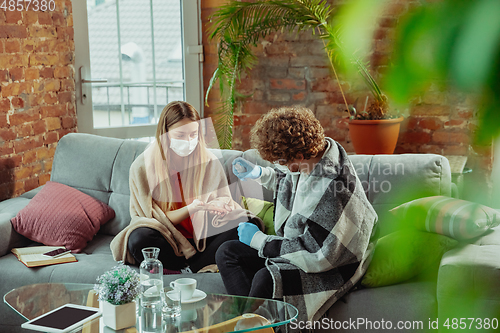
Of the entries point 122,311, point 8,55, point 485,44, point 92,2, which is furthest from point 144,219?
point 485,44

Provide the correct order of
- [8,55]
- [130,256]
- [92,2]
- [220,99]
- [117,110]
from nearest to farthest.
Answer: [130,256]
[8,55]
[92,2]
[117,110]
[220,99]

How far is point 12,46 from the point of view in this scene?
2.40 meters

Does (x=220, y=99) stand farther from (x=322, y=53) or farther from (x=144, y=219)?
(x=144, y=219)

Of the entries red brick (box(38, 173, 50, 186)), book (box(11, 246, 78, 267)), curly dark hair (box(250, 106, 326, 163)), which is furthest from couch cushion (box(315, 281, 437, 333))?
red brick (box(38, 173, 50, 186))

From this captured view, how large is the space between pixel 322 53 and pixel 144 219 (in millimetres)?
1701

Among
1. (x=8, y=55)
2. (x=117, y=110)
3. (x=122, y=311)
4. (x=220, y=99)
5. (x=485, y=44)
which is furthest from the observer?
(x=220, y=99)

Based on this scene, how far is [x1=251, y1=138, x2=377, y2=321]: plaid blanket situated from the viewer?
5.24 ft

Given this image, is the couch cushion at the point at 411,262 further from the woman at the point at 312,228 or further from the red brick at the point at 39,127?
the red brick at the point at 39,127

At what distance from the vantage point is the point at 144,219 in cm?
203

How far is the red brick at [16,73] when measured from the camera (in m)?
2.40

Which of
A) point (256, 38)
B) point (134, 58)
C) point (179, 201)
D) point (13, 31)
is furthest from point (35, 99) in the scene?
point (256, 38)

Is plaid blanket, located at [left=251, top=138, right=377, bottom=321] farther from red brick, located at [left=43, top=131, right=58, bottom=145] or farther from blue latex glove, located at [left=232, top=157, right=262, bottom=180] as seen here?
red brick, located at [left=43, top=131, right=58, bottom=145]

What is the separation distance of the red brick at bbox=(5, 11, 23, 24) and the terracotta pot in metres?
1.81

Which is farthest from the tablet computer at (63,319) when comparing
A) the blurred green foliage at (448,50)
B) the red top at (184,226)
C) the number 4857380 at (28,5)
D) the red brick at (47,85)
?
the number 4857380 at (28,5)
